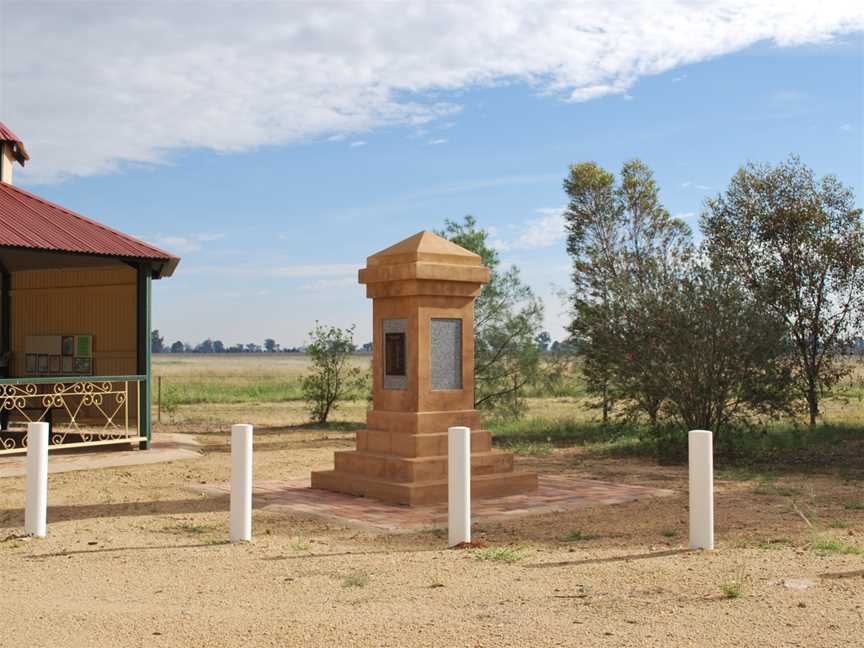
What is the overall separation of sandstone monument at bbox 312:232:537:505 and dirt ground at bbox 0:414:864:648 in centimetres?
149

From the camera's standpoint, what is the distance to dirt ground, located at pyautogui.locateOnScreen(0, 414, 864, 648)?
5043mm

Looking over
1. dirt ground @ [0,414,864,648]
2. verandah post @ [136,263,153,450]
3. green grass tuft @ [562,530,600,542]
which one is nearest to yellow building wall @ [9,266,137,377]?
verandah post @ [136,263,153,450]

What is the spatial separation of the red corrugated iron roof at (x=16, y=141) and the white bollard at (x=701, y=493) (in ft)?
51.5

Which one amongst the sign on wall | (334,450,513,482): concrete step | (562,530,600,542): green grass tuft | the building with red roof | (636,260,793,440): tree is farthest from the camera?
the sign on wall

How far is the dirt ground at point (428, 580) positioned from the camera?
504cm

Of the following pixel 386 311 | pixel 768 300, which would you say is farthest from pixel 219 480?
pixel 768 300

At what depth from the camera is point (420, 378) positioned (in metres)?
10.5

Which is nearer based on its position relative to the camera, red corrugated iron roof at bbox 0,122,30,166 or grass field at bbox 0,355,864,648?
grass field at bbox 0,355,864,648

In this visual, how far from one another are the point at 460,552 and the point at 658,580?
1661mm

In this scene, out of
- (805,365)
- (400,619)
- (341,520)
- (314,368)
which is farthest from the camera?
(314,368)

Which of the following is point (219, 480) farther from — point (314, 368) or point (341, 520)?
point (314, 368)

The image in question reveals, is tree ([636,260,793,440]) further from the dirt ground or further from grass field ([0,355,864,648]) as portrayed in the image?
the dirt ground

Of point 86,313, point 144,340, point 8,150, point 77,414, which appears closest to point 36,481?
point 144,340

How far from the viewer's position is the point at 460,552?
7.23 metres
